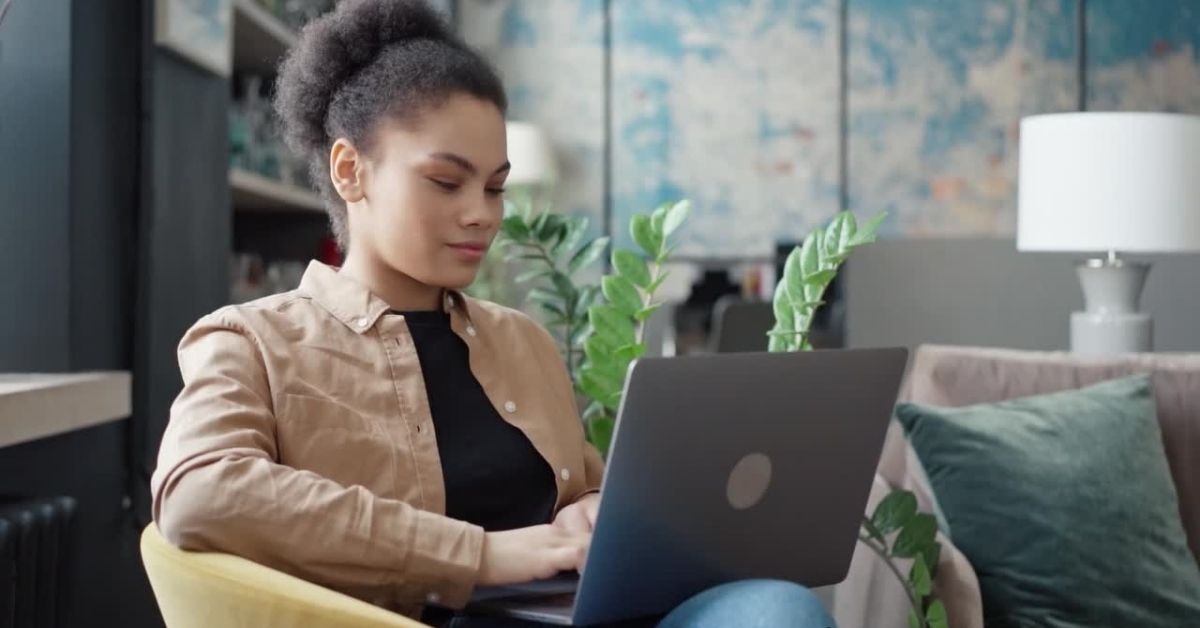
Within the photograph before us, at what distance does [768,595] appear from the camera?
1.02 metres

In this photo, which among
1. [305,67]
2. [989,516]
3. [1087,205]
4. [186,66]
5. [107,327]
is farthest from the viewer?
[1087,205]

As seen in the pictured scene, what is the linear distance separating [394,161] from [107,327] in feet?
2.98

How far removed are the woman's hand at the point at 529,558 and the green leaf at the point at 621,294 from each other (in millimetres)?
679

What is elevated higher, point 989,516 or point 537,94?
point 537,94

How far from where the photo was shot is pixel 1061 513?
6.02ft

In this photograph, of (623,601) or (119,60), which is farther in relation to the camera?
(119,60)

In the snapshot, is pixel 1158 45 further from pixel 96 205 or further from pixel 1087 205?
pixel 96 205

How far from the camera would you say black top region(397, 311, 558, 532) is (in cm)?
125

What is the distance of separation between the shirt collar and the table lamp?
1620mm

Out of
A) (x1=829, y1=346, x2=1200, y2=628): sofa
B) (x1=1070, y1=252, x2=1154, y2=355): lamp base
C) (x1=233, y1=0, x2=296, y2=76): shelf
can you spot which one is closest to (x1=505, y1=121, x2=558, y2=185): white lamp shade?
(x1=233, y1=0, x2=296, y2=76): shelf

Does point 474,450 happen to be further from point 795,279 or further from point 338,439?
point 795,279

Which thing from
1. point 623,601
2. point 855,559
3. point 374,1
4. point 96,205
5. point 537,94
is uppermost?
point 537,94

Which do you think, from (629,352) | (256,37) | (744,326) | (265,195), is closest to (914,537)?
(629,352)

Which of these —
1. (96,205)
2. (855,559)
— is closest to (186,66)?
(96,205)
